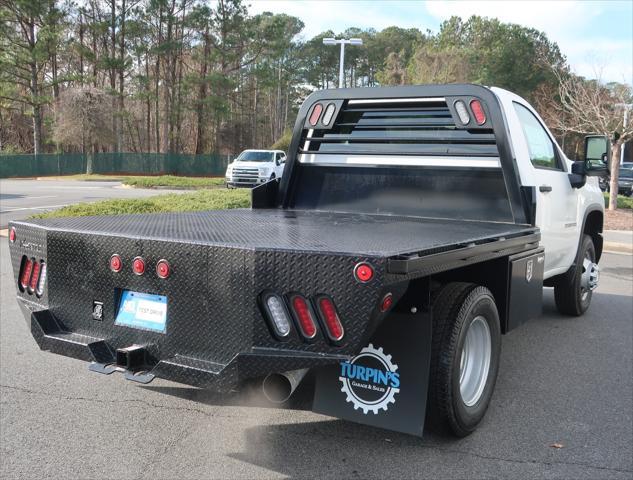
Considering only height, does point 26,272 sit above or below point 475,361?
above

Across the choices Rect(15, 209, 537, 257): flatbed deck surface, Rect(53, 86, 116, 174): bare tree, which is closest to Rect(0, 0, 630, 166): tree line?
Rect(53, 86, 116, 174): bare tree

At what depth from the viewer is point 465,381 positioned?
3.64 meters

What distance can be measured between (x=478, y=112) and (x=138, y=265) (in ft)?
9.35

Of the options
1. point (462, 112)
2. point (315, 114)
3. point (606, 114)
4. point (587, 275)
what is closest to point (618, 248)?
point (587, 275)

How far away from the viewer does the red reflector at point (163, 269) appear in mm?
3033

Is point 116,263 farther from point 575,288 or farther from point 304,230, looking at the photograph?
point 575,288

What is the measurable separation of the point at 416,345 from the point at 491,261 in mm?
928

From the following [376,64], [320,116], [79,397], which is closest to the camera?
[79,397]

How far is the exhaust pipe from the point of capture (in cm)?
298

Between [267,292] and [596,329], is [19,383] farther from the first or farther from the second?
[596,329]

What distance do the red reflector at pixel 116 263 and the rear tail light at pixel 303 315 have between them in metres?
1.01

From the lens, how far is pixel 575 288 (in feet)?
20.4

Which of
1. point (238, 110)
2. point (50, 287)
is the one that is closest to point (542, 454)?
point (50, 287)

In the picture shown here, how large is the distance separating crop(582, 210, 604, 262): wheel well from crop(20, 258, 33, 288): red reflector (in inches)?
201
